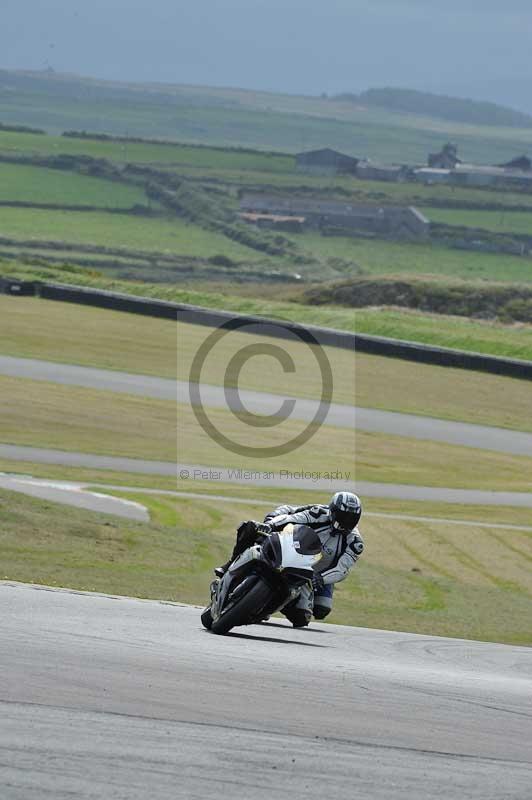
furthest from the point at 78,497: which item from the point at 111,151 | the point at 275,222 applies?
the point at 111,151

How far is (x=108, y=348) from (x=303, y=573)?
138 feet

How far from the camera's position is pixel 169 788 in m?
6.64

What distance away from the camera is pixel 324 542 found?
1329 centimetres

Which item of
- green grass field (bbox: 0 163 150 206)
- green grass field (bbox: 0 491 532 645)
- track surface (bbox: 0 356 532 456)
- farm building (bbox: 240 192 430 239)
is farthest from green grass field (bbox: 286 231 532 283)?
green grass field (bbox: 0 491 532 645)

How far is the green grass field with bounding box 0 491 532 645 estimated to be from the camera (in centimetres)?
1900

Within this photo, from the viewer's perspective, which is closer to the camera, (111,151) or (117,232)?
(117,232)

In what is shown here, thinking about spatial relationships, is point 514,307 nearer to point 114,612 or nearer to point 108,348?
point 108,348

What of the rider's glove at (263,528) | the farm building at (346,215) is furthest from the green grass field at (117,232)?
the rider's glove at (263,528)

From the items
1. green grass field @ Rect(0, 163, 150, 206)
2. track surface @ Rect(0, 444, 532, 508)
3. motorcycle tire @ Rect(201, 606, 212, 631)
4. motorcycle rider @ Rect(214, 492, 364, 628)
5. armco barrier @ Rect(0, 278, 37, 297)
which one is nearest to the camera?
motorcycle tire @ Rect(201, 606, 212, 631)

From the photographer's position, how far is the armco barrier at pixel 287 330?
178 feet

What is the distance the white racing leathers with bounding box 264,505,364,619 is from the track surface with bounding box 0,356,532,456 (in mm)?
30756

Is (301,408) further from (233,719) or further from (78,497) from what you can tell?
(233,719)

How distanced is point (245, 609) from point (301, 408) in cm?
3374

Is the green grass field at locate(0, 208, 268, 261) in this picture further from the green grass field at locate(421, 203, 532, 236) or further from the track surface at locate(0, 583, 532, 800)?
the track surface at locate(0, 583, 532, 800)
